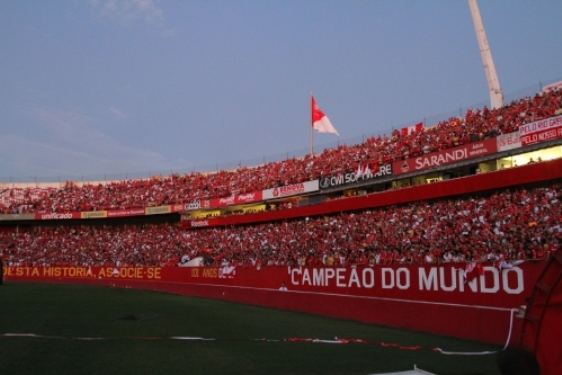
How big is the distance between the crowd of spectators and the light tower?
1006 centimetres

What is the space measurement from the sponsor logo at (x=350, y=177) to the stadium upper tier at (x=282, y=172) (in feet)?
1.24

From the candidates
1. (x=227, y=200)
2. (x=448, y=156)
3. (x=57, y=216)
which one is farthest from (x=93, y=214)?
(x=448, y=156)

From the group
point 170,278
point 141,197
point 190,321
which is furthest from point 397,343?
point 141,197

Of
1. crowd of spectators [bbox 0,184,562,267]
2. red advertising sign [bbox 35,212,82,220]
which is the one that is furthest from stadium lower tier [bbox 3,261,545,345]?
red advertising sign [bbox 35,212,82,220]

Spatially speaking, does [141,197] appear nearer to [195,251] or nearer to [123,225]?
[123,225]

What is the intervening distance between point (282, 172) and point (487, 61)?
1569 centimetres

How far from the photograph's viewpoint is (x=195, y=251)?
36469mm

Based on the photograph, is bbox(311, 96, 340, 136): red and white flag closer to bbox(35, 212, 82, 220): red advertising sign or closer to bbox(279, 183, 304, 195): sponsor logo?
bbox(279, 183, 304, 195): sponsor logo

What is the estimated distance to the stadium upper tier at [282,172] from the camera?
2497 centimetres

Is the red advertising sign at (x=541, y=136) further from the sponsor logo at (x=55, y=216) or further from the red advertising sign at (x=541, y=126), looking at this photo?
the sponsor logo at (x=55, y=216)

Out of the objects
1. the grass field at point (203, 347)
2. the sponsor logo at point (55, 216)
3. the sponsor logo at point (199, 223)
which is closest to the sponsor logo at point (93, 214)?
the sponsor logo at point (55, 216)

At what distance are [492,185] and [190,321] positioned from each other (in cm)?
1399

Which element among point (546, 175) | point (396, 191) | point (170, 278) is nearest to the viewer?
point (546, 175)

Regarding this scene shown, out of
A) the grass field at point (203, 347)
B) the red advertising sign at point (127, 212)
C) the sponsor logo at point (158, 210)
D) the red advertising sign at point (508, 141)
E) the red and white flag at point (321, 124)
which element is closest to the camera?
the grass field at point (203, 347)
